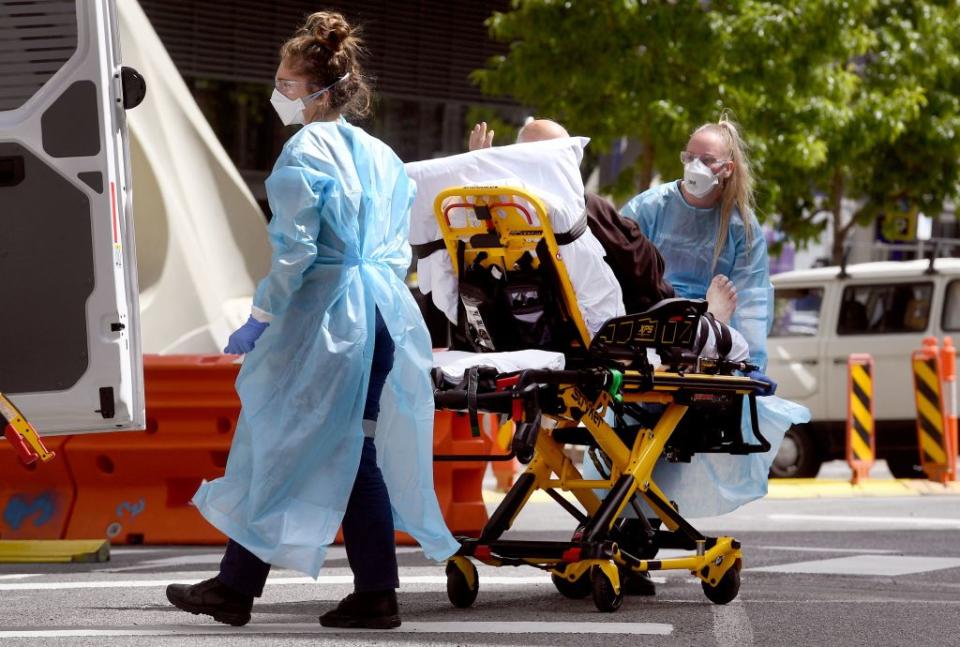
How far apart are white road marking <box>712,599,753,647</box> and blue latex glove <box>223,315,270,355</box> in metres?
1.67

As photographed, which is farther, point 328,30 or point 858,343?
point 858,343

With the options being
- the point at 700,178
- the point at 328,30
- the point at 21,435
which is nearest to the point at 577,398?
the point at 700,178

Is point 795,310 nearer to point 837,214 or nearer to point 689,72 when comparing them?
point 689,72

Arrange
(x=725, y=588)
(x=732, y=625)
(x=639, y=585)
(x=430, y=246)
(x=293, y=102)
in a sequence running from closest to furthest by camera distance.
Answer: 1. (x=293, y=102)
2. (x=732, y=625)
3. (x=430, y=246)
4. (x=725, y=588)
5. (x=639, y=585)

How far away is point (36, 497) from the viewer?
→ 952cm

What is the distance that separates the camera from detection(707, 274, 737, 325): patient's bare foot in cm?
715

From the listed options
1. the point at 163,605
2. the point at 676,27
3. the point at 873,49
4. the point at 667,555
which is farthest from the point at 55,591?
the point at 873,49

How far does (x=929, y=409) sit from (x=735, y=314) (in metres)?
7.71

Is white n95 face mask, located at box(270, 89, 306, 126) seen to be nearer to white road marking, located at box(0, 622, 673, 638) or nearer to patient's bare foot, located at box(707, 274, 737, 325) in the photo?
white road marking, located at box(0, 622, 673, 638)

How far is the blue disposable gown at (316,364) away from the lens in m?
5.74

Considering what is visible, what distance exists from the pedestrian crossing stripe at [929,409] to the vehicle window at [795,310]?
2104 mm

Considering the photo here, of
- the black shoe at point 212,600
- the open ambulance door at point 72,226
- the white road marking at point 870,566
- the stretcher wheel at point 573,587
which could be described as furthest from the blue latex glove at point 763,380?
the open ambulance door at point 72,226

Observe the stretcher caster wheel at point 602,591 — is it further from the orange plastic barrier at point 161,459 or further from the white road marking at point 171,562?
the orange plastic barrier at point 161,459

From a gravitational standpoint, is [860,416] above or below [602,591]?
below
